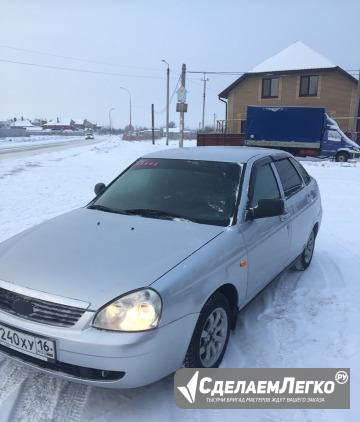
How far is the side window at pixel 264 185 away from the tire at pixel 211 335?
1025 millimetres

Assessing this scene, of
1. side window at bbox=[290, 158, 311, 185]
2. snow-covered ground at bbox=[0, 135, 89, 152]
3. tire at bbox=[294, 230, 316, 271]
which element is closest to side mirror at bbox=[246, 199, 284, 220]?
tire at bbox=[294, 230, 316, 271]

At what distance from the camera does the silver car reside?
98.0 inches

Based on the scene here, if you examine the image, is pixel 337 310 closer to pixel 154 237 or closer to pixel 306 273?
pixel 306 273

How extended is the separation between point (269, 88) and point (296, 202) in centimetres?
3041

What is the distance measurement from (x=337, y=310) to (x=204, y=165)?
1.95 meters

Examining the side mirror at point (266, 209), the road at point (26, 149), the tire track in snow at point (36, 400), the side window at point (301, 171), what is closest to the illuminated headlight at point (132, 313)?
the tire track in snow at point (36, 400)

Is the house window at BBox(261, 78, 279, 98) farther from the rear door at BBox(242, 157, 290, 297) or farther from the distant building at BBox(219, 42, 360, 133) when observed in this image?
the rear door at BBox(242, 157, 290, 297)

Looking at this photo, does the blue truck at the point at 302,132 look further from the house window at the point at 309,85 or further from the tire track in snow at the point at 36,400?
the tire track in snow at the point at 36,400

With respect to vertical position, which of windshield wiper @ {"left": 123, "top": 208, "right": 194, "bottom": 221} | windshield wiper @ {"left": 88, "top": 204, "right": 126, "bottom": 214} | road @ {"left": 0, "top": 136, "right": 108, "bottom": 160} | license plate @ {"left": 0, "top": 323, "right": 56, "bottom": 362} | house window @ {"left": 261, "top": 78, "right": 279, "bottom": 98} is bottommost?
road @ {"left": 0, "top": 136, "right": 108, "bottom": 160}

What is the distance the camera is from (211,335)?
3.07 meters
